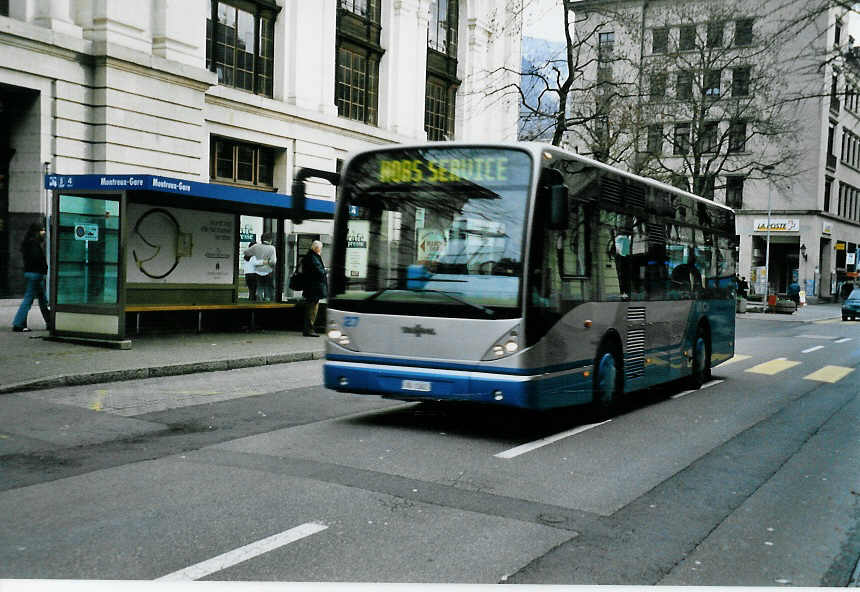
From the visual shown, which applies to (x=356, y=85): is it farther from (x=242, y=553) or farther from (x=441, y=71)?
(x=242, y=553)

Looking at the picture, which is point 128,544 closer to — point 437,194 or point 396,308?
point 396,308

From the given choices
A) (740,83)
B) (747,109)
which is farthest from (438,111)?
(747,109)

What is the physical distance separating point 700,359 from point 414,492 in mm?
7831

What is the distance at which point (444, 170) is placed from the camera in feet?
25.8

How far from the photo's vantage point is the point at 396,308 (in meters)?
7.88

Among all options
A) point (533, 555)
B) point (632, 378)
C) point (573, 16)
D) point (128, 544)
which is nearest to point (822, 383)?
point (632, 378)

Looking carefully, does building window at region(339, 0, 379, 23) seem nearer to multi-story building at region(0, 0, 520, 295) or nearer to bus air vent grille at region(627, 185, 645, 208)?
multi-story building at region(0, 0, 520, 295)

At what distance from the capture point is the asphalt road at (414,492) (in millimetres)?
4422

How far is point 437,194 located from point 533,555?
4.00 m

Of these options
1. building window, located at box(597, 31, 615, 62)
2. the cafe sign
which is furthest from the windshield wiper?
the cafe sign

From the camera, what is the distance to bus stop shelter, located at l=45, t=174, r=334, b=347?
44.0 ft

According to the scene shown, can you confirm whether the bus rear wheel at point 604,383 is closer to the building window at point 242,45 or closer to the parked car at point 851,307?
the building window at point 242,45

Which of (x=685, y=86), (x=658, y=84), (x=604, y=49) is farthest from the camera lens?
(x=685, y=86)

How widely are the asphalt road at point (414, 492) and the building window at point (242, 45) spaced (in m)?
16.2
